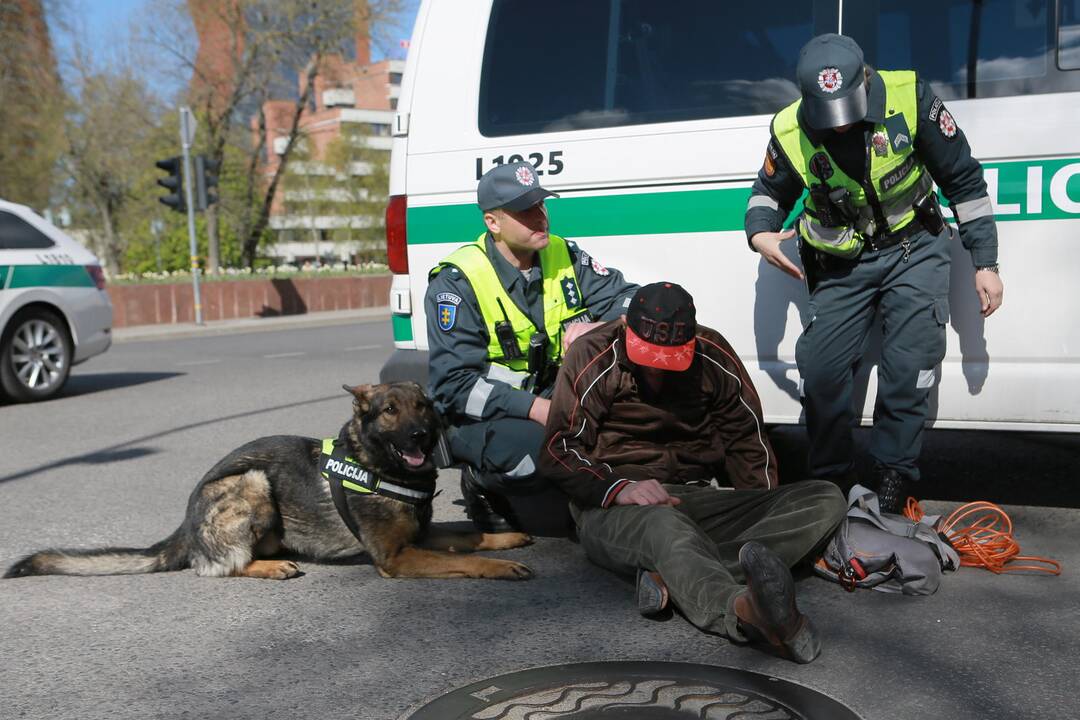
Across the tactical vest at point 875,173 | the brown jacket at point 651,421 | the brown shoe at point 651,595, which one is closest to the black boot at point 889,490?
the brown jacket at point 651,421

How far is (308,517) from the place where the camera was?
13.3 ft

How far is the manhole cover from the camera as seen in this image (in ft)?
8.76

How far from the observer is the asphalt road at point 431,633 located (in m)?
2.83

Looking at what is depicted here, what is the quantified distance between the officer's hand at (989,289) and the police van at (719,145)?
182 millimetres

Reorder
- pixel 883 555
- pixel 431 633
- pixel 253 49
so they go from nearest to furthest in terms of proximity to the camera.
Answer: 1. pixel 431 633
2. pixel 883 555
3. pixel 253 49

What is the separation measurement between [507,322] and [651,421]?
31.1 inches

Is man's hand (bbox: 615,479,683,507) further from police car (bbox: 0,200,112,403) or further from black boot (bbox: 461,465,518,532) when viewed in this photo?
police car (bbox: 0,200,112,403)

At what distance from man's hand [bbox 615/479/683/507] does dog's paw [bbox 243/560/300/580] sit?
1.26 metres

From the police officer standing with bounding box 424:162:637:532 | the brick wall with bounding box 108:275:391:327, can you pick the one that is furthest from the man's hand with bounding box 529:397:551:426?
the brick wall with bounding box 108:275:391:327

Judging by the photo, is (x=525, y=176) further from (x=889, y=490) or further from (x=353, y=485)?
(x=889, y=490)

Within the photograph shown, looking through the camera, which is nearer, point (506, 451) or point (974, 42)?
point (974, 42)

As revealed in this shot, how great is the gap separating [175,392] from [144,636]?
700cm

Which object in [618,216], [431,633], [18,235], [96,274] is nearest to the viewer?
[431,633]

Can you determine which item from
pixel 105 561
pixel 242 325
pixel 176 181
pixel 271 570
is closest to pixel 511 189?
pixel 271 570
